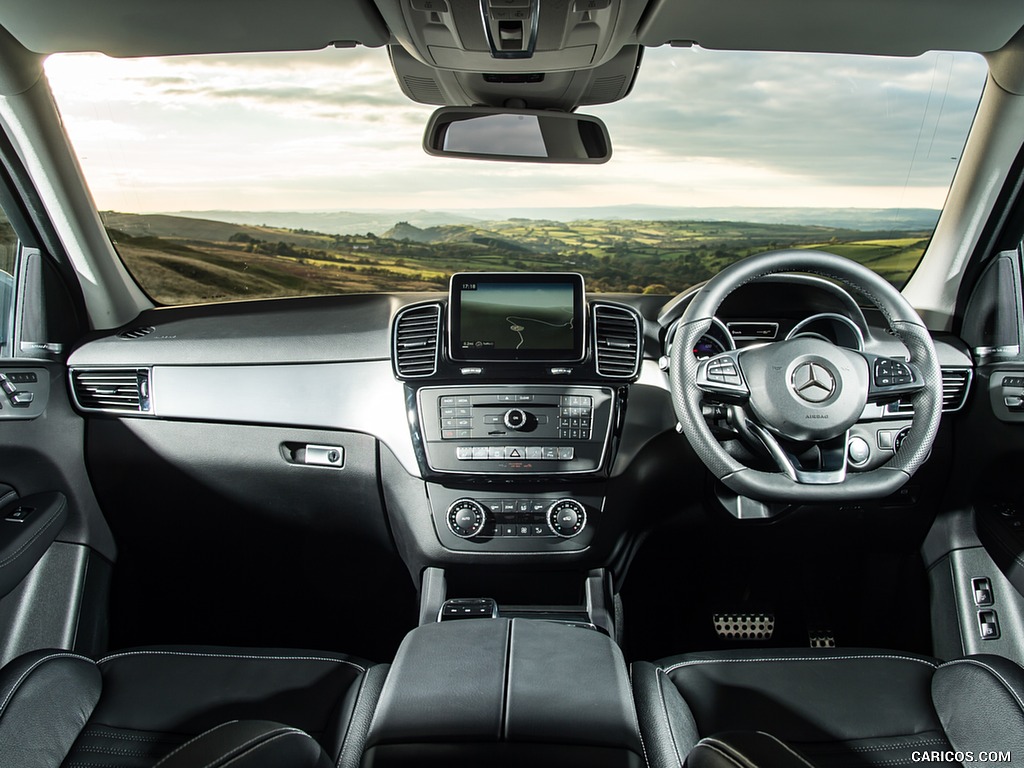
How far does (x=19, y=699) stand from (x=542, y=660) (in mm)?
1180

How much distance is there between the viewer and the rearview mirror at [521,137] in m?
2.56

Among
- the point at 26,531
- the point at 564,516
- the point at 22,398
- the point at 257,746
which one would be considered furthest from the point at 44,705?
the point at 564,516

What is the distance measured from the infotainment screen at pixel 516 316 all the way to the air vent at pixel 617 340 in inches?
2.5

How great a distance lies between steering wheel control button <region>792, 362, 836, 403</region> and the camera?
6.90 feet

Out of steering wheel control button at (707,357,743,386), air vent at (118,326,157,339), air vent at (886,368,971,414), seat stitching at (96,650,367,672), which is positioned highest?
air vent at (118,326,157,339)

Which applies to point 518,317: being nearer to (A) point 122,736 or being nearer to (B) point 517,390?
(B) point 517,390

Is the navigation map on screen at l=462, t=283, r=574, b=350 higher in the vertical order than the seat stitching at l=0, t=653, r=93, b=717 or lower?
higher

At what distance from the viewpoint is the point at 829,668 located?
6.63ft

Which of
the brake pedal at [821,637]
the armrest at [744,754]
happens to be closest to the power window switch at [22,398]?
Result: the armrest at [744,754]

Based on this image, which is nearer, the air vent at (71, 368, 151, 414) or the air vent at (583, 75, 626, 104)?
the air vent at (583, 75, 626, 104)

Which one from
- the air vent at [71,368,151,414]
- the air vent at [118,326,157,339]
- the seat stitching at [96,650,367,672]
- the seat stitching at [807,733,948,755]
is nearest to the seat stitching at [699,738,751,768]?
the seat stitching at [807,733,948,755]

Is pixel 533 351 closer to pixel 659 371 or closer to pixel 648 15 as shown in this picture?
pixel 659 371

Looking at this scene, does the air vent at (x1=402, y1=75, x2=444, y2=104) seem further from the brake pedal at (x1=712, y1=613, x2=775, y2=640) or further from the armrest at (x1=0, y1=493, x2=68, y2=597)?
the brake pedal at (x1=712, y1=613, x2=775, y2=640)

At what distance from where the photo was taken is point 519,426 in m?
2.52
